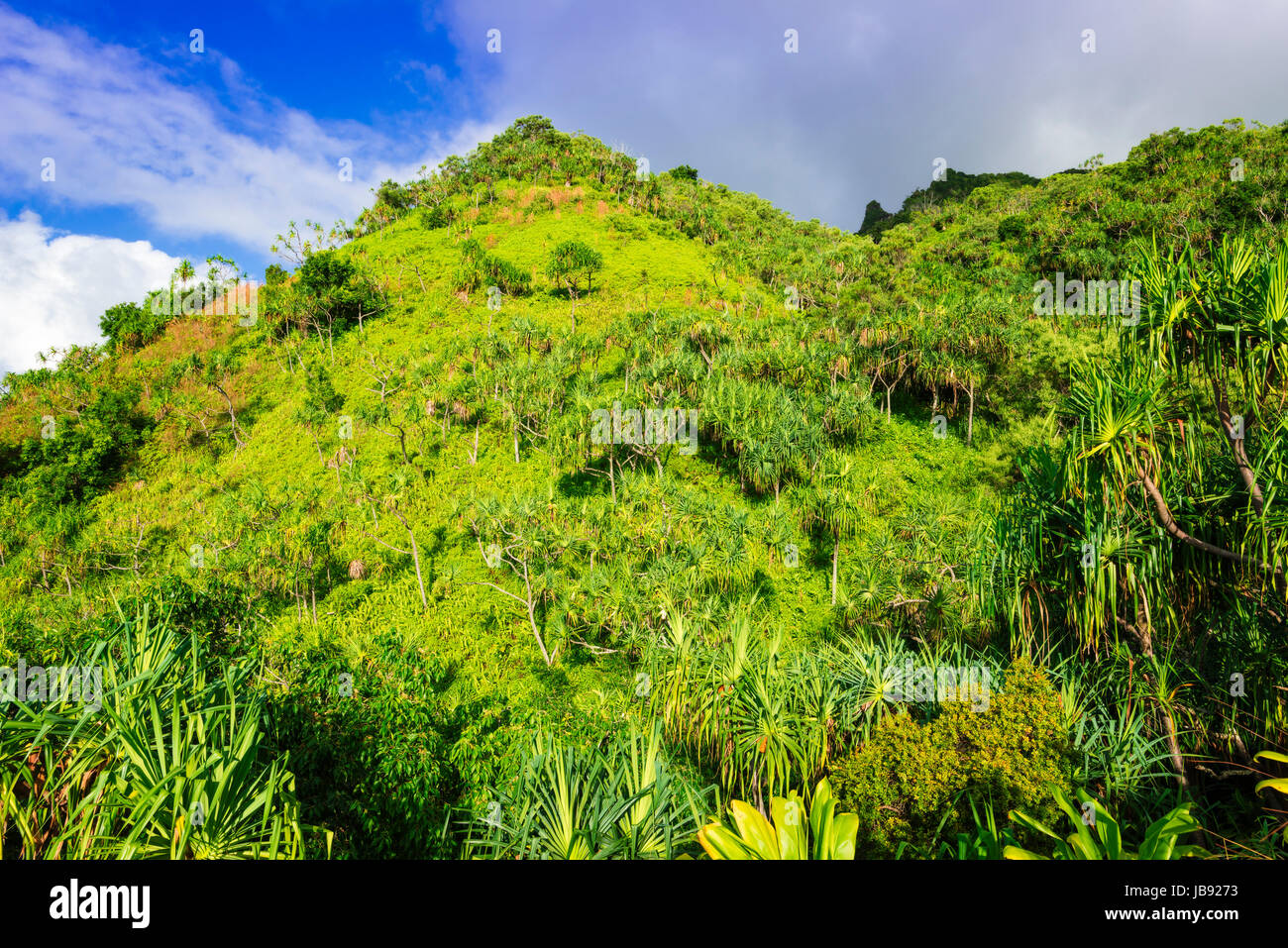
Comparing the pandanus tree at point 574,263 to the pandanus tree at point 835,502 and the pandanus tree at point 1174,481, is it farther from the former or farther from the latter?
the pandanus tree at point 1174,481

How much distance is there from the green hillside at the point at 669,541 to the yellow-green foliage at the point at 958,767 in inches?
1.6

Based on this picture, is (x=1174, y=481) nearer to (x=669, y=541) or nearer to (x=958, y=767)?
(x=958, y=767)

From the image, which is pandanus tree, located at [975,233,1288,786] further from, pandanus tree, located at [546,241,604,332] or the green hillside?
pandanus tree, located at [546,241,604,332]

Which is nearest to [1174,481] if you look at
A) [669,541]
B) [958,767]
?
[958,767]

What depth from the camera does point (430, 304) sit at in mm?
37031

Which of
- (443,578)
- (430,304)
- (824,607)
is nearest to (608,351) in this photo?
(430,304)

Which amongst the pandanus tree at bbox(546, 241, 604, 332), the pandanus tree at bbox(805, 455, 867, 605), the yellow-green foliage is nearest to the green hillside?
the yellow-green foliage

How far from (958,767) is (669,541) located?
11059mm

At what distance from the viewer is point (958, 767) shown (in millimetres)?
5336

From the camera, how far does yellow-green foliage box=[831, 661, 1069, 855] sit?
5102mm

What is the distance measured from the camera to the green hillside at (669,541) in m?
5.18

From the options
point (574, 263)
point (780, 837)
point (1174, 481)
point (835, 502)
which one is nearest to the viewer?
point (780, 837)

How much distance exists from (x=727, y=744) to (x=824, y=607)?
10.5 meters
